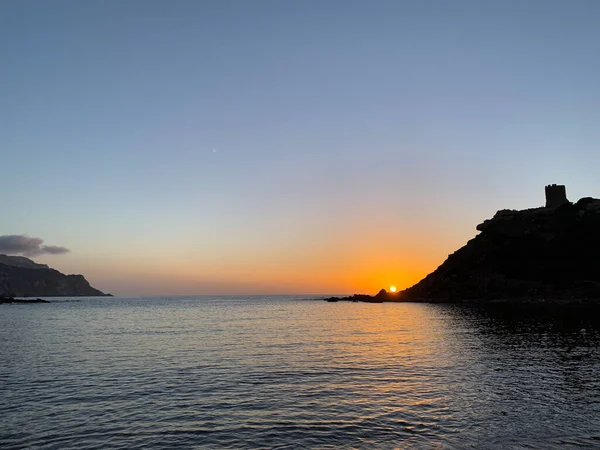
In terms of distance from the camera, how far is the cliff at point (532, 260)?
145m

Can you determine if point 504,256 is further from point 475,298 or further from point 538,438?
point 538,438

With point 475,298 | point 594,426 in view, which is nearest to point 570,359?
point 594,426

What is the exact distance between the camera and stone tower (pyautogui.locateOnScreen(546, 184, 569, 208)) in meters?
183

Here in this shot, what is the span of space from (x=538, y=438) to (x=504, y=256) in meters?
162

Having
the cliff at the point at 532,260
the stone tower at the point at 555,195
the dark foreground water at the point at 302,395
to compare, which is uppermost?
the stone tower at the point at 555,195

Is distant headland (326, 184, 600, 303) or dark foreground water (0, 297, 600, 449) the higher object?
distant headland (326, 184, 600, 303)

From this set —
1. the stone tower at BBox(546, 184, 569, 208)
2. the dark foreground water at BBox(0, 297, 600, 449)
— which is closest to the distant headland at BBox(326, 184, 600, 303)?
the stone tower at BBox(546, 184, 569, 208)

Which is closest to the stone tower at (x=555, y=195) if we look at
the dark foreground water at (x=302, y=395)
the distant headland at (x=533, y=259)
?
the distant headland at (x=533, y=259)

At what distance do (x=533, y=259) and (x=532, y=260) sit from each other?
0.51 meters

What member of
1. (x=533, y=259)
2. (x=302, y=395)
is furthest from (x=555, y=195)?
(x=302, y=395)

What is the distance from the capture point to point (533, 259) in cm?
15988

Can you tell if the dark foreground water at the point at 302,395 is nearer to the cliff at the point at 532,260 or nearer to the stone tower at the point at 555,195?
the cliff at the point at 532,260

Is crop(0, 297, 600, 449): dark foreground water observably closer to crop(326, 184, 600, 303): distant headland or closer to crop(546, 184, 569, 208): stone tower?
crop(326, 184, 600, 303): distant headland

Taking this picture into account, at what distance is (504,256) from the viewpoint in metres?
169
